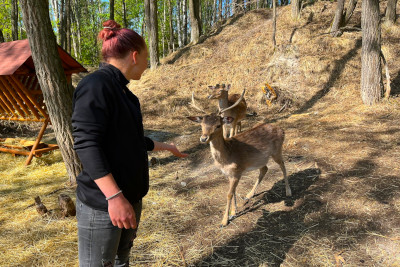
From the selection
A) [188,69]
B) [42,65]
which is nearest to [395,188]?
[42,65]

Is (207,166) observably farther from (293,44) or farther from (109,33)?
(293,44)

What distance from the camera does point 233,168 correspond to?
13.7 ft

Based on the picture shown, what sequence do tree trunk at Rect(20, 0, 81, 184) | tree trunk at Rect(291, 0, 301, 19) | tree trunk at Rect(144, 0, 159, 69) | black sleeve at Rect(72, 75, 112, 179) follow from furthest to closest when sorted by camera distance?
tree trunk at Rect(144, 0, 159, 69) → tree trunk at Rect(291, 0, 301, 19) → tree trunk at Rect(20, 0, 81, 184) → black sleeve at Rect(72, 75, 112, 179)

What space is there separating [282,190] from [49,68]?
474 cm

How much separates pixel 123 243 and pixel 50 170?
5.38 metres

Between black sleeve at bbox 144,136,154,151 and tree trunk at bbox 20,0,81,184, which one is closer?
black sleeve at bbox 144,136,154,151

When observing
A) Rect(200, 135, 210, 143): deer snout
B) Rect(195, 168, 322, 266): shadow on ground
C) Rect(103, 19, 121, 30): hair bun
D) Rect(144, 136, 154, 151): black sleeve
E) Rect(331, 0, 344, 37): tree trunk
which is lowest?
Rect(195, 168, 322, 266): shadow on ground

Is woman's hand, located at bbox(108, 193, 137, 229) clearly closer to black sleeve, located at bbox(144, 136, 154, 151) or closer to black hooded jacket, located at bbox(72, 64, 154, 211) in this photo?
black hooded jacket, located at bbox(72, 64, 154, 211)

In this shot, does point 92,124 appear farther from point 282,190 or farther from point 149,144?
point 282,190

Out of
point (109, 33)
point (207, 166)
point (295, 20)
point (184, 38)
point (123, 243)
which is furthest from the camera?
point (184, 38)

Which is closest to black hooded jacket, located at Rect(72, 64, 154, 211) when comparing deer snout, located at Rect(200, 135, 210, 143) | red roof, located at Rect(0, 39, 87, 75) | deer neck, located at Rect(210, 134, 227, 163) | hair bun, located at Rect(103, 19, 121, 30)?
hair bun, located at Rect(103, 19, 121, 30)

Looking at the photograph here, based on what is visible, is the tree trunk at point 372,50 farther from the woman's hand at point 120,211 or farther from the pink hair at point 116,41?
the woman's hand at point 120,211

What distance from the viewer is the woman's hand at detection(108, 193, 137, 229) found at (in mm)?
1564

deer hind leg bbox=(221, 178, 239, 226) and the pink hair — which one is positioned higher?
the pink hair
